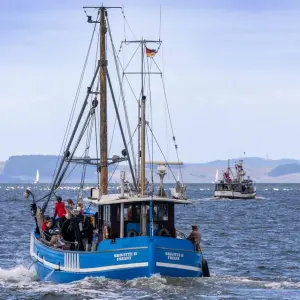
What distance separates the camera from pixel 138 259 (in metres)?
43.0

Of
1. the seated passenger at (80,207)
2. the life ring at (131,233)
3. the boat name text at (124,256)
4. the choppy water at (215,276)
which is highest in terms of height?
the seated passenger at (80,207)

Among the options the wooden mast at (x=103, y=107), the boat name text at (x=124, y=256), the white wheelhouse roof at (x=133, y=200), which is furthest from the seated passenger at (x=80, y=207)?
the boat name text at (x=124, y=256)

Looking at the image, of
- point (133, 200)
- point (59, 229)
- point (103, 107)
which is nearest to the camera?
point (133, 200)

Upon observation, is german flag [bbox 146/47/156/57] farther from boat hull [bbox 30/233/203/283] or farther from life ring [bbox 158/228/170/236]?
boat hull [bbox 30/233/203/283]

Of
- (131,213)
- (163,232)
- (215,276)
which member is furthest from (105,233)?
(215,276)

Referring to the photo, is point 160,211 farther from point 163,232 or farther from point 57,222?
point 57,222

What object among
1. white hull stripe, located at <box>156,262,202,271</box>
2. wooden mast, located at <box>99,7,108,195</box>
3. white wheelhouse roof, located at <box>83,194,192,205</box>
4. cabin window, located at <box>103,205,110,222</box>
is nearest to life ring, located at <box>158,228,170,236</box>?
white wheelhouse roof, located at <box>83,194,192,205</box>

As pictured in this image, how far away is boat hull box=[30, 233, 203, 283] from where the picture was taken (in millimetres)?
42781

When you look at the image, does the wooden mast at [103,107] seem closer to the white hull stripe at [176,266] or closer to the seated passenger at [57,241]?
the seated passenger at [57,241]

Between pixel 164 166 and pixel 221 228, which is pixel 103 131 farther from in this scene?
pixel 221 228

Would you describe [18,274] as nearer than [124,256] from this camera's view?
No

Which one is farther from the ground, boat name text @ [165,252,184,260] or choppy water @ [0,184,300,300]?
boat name text @ [165,252,184,260]

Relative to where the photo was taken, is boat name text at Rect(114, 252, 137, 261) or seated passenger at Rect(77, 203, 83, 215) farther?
seated passenger at Rect(77, 203, 83, 215)

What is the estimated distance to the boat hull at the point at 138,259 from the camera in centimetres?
4278
